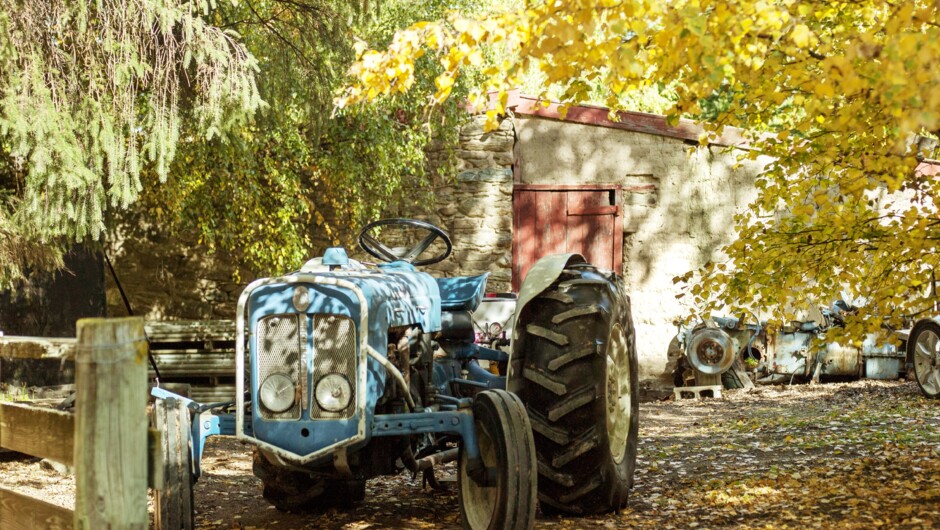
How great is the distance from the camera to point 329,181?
10.1 metres

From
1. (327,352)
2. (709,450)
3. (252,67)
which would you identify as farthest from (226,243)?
(327,352)

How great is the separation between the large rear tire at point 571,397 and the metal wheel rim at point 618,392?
25cm

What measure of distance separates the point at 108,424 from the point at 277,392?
1763 millimetres

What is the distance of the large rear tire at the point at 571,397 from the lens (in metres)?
4.64

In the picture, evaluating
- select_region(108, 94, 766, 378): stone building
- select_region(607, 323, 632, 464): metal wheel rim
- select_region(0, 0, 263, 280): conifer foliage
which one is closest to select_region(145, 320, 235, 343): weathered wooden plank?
select_region(108, 94, 766, 378): stone building

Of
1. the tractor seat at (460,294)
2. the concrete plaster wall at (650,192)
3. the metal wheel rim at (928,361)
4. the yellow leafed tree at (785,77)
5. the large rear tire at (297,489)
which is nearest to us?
the yellow leafed tree at (785,77)

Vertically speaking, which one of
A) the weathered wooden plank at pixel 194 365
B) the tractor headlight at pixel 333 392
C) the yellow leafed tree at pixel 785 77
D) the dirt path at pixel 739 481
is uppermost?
the yellow leafed tree at pixel 785 77

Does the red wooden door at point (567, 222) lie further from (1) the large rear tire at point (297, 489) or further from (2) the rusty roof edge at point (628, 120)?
(1) the large rear tire at point (297, 489)

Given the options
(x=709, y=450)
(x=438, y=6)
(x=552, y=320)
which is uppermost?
(x=438, y=6)

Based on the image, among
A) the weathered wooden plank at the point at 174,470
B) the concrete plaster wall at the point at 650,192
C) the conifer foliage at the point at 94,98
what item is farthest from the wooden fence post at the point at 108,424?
the concrete plaster wall at the point at 650,192

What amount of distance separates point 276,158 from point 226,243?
3.15 feet

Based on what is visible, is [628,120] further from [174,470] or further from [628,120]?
[174,470]

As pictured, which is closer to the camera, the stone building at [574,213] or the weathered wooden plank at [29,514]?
the weathered wooden plank at [29,514]

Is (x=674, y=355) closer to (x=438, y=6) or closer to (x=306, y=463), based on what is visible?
(x=438, y=6)
